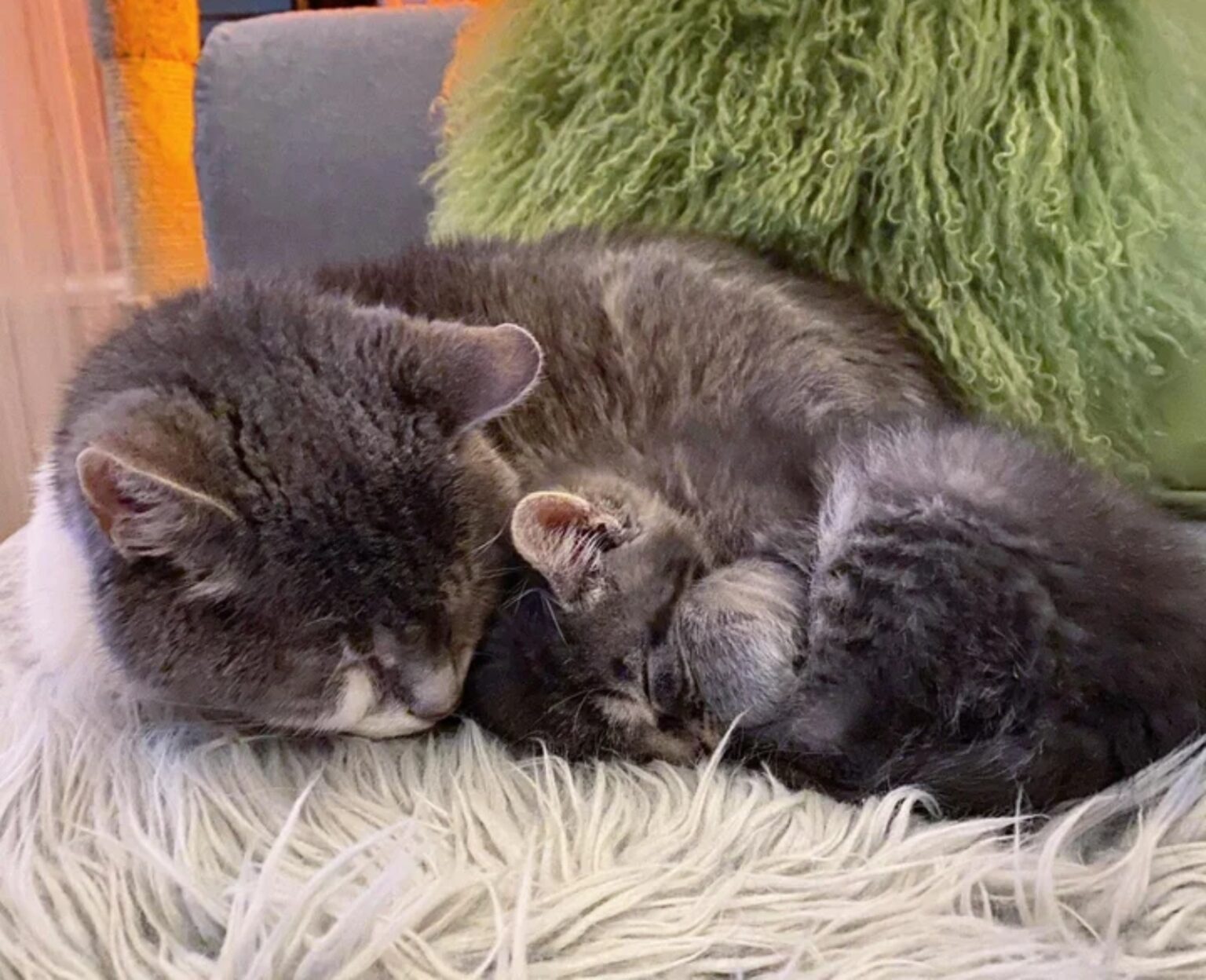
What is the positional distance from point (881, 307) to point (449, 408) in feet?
1.57

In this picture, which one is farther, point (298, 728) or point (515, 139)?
point (515, 139)

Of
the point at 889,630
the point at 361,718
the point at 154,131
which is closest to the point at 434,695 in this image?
the point at 361,718

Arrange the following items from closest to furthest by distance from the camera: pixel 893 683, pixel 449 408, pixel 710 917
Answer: pixel 710 917, pixel 893 683, pixel 449 408

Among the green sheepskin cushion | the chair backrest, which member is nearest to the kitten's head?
the green sheepskin cushion

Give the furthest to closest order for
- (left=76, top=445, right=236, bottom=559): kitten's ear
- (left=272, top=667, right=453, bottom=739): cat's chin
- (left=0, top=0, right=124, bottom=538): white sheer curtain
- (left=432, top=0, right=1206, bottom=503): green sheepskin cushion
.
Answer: (left=0, top=0, right=124, bottom=538): white sheer curtain → (left=432, top=0, right=1206, bottom=503): green sheepskin cushion → (left=272, top=667, right=453, bottom=739): cat's chin → (left=76, top=445, right=236, bottom=559): kitten's ear

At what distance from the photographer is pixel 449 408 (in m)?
0.80

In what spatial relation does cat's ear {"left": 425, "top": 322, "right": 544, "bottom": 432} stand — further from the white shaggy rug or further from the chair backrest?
the chair backrest

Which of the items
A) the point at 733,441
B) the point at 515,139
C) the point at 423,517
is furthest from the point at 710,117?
the point at 423,517

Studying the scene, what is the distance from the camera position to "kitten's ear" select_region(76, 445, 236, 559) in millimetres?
660

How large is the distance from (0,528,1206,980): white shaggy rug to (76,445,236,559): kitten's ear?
148mm

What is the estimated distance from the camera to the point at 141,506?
69cm

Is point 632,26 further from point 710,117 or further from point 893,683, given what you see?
point 893,683

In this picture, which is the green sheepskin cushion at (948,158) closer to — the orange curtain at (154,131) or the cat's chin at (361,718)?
the cat's chin at (361,718)

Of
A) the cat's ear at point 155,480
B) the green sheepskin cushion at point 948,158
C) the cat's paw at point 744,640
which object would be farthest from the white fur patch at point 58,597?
the green sheepskin cushion at point 948,158
